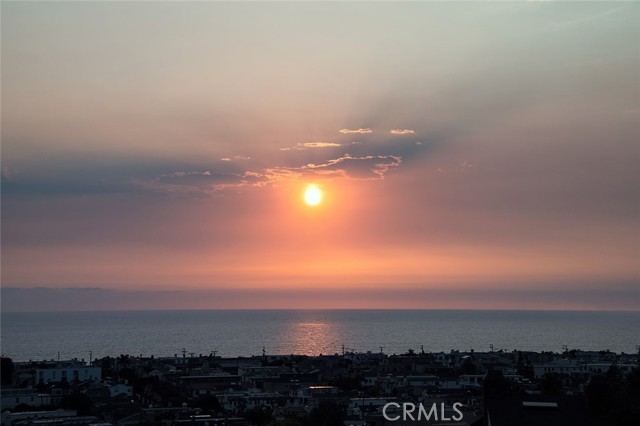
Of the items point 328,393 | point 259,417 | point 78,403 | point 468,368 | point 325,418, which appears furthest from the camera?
point 468,368

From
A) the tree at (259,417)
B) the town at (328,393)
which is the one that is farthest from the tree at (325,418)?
the tree at (259,417)

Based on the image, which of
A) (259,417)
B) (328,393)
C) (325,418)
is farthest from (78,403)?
(325,418)

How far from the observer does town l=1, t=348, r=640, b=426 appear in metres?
25.5

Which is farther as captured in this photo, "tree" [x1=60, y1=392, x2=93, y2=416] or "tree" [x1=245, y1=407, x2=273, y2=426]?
"tree" [x1=60, y1=392, x2=93, y2=416]

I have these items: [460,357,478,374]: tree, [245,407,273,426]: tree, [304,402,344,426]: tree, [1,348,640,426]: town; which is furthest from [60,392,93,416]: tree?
[460,357,478,374]: tree

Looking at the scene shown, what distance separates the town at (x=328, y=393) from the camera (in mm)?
25516

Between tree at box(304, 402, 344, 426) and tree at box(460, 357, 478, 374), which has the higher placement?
tree at box(460, 357, 478, 374)

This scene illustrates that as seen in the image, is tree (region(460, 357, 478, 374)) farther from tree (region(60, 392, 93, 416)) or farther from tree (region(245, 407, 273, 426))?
tree (region(60, 392, 93, 416))

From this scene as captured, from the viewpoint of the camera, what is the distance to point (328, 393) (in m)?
60.2

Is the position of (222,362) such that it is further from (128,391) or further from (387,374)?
(128,391)

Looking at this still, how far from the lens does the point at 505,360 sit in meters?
92.8

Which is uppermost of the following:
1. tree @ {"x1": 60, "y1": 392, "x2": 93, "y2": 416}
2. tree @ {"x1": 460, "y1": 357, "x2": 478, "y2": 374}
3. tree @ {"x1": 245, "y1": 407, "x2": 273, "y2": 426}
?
tree @ {"x1": 460, "y1": 357, "x2": 478, "y2": 374}

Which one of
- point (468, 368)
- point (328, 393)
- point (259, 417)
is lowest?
point (259, 417)

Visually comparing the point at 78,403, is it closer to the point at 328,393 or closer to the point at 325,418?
the point at 328,393
